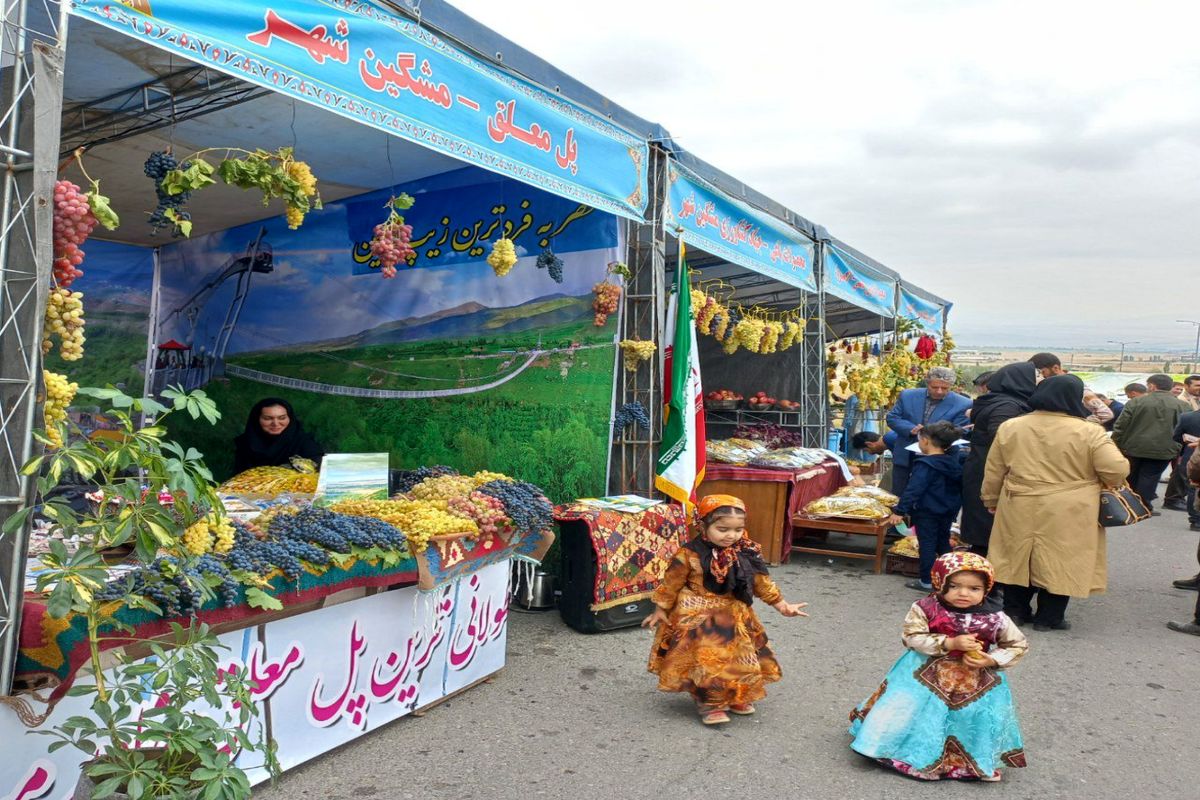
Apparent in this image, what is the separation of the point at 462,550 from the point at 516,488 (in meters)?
0.63

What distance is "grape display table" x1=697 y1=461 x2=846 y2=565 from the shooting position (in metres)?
8.16

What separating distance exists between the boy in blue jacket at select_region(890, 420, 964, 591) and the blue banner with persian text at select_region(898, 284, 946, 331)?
22.9ft

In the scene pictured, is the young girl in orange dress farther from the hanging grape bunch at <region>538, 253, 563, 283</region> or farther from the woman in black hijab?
the woman in black hijab

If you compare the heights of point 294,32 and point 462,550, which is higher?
point 294,32

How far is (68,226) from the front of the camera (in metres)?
2.81

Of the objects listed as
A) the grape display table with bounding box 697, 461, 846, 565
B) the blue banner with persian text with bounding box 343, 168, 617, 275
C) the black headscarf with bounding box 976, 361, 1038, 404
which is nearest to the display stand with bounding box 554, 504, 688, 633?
the blue banner with persian text with bounding box 343, 168, 617, 275

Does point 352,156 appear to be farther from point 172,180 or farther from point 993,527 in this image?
A: point 993,527

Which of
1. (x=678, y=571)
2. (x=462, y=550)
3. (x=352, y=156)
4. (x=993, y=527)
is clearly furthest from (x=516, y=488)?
(x=993, y=527)

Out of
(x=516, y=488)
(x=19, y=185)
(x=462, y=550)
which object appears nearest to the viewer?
(x=19, y=185)

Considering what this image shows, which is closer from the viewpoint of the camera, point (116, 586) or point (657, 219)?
point (116, 586)

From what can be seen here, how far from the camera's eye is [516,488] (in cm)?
491

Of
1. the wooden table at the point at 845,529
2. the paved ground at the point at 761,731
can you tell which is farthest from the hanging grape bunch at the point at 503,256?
the wooden table at the point at 845,529

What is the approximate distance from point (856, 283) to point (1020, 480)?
224 inches

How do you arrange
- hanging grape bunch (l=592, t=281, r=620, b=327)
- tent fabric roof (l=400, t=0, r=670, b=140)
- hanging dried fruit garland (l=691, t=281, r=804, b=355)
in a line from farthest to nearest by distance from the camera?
hanging dried fruit garland (l=691, t=281, r=804, b=355) < hanging grape bunch (l=592, t=281, r=620, b=327) < tent fabric roof (l=400, t=0, r=670, b=140)
